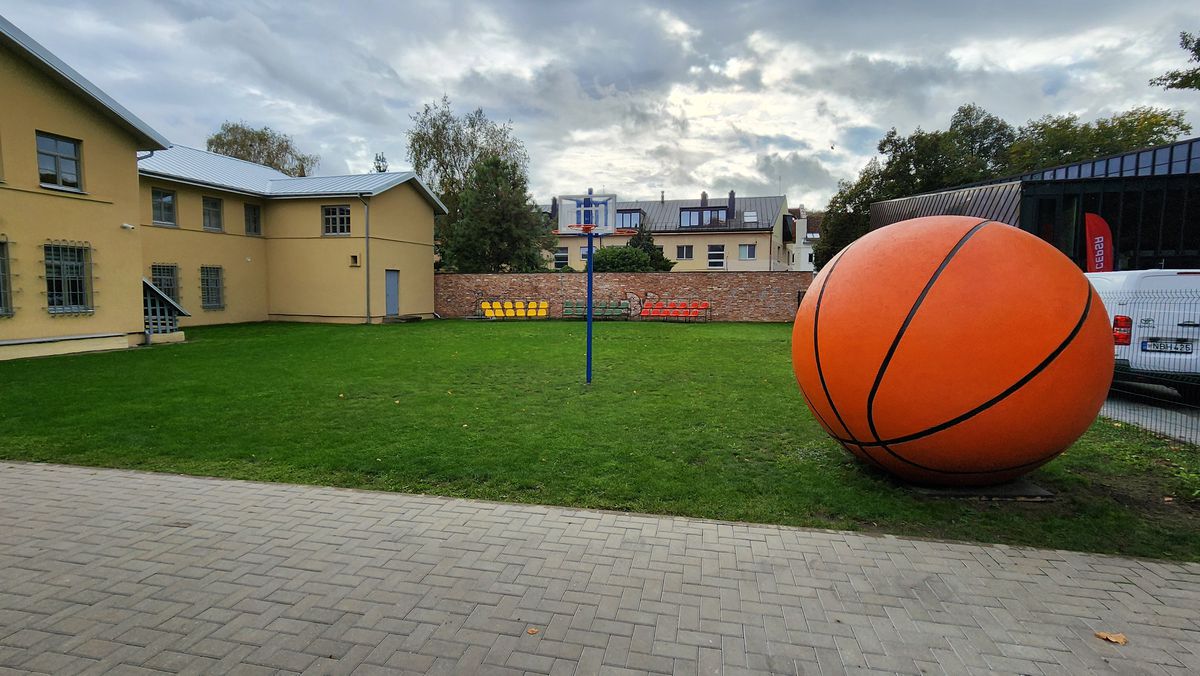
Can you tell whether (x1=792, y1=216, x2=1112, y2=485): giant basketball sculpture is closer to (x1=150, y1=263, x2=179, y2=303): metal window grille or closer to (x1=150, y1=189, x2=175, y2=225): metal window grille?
(x1=150, y1=263, x2=179, y2=303): metal window grille

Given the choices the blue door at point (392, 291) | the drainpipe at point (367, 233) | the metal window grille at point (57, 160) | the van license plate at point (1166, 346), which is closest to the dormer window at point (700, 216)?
the blue door at point (392, 291)

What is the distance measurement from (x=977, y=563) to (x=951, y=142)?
131 ft

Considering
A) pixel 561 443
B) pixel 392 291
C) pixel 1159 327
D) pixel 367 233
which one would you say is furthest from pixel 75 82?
pixel 1159 327

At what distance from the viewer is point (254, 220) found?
26.8 m

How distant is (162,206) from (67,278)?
8450 millimetres

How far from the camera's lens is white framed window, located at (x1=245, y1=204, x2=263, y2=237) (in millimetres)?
26375

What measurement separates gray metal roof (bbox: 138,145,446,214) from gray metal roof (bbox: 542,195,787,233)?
24.6 meters

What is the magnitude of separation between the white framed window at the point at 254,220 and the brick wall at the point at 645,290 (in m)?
8.03

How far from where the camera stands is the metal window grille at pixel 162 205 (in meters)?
22.4

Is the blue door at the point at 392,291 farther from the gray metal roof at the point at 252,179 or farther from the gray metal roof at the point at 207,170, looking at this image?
the gray metal roof at the point at 207,170

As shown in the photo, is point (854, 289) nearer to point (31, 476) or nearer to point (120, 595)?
point (120, 595)

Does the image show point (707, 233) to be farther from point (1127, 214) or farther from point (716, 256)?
point (1127, 214)

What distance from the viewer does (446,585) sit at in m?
3.74

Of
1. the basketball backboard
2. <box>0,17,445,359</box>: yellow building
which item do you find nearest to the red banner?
the basketball backboard
